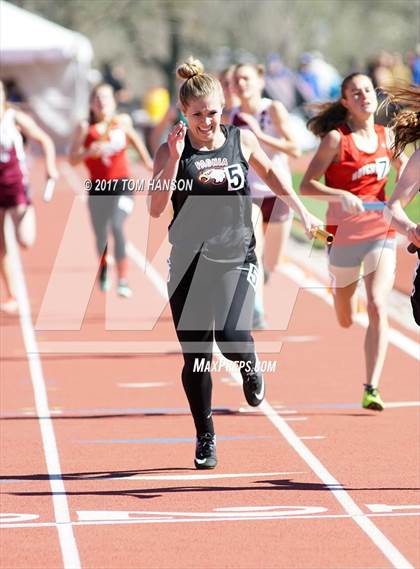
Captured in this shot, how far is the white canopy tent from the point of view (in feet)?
116

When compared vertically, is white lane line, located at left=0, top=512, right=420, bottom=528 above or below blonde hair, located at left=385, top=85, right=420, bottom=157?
below

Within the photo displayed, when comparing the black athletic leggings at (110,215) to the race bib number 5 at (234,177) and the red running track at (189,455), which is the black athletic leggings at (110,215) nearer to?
the red running track at (189,455)

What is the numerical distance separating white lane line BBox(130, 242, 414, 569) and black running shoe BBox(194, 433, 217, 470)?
1.91 ft

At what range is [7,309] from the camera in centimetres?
1386

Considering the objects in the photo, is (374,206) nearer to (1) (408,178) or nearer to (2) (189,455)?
(2) (189,455)

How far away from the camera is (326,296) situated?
591 inches

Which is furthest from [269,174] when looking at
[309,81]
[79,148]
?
[309,81]

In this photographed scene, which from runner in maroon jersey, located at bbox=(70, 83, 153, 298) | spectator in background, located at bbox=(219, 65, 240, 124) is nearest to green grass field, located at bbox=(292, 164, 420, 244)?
runner in maroon jersey, located at bbox=(70, 83, 153, 298)

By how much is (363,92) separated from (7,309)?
5601 mm

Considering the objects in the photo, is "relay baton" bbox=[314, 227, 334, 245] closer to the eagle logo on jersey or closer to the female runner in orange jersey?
the eagle logo on jersey

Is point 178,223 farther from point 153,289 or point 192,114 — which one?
point 153,289

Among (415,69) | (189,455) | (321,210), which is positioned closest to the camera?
(189,455)

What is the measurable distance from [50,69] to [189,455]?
3200cm

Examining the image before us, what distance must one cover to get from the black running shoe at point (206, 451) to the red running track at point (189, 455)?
87 mm
